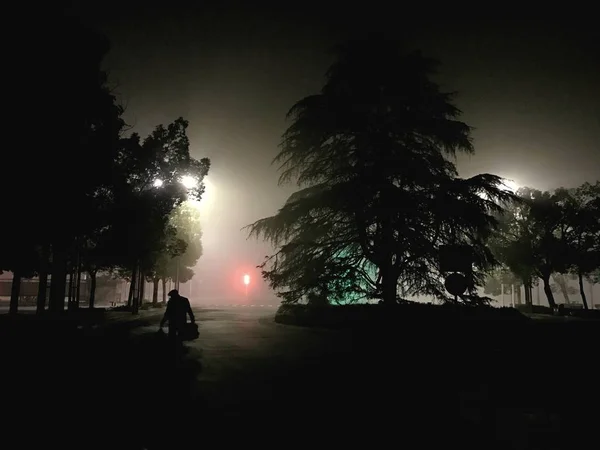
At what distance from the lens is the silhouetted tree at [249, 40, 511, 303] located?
17.8 m

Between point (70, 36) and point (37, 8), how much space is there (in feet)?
4.45

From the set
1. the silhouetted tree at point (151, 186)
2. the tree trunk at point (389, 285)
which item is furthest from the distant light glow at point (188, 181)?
the tree trunk at point (389, 285)

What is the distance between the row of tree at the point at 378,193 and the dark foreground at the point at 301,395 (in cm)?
511

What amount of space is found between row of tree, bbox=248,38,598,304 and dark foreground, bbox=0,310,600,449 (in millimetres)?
5111

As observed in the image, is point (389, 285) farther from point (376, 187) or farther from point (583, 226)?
point (583, 226)

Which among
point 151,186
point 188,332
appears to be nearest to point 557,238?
point 151,186

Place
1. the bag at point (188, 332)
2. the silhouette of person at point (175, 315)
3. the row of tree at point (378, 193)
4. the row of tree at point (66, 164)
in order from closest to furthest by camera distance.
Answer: the silhouette of person at point (175, 315) < the bag at point (188, 332) < the row of tree at point (66, 164) < the row of tree at point (378, 193)

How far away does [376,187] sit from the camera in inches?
725

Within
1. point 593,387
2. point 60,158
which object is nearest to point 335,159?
point 60,158

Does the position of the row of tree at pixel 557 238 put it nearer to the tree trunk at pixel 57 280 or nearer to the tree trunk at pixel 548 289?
the tree trunk at pixel 548 289

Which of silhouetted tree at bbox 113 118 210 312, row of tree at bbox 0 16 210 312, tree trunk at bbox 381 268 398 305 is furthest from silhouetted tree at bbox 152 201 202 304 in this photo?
tree trunk at bbox 381 268 398 305

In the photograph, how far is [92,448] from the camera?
14.9 ft

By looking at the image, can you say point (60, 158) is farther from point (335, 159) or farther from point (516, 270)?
A: point (516, 270)

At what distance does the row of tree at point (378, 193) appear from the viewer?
17.8m
